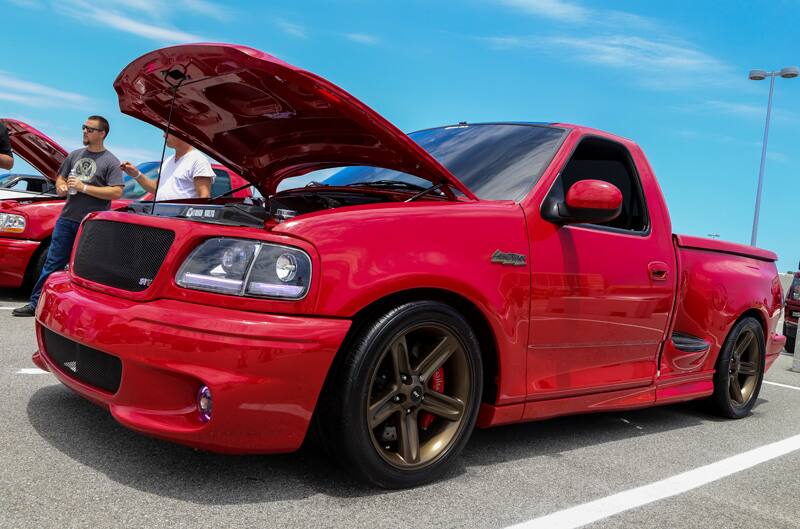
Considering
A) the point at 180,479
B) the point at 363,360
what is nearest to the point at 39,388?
the point at 180,479

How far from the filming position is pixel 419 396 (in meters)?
3.06

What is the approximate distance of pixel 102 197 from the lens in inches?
254

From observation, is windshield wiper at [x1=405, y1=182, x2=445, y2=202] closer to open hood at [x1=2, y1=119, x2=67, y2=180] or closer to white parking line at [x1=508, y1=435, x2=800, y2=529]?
white parking line at [x1=508, y1=435, x2=800, y2=529]

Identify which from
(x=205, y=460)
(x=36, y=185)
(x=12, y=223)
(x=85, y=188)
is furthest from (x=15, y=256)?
(x=205, y=460)

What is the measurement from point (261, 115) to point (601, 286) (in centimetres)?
184

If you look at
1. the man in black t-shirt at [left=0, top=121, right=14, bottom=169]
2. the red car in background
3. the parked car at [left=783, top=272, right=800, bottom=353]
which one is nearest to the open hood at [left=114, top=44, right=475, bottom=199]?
the red car in background

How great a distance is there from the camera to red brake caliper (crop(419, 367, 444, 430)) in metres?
3.17

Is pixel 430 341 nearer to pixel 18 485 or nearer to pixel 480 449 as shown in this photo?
pixel 480 449

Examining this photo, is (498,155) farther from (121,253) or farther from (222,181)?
(222,181)

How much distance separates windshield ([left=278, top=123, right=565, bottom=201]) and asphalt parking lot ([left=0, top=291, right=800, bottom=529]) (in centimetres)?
130

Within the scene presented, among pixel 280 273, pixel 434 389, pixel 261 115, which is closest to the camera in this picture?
pixel 280 273

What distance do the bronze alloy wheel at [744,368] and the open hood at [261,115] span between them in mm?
2883

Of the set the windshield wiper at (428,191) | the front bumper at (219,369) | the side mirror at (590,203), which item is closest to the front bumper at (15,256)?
the front bumper at (219,369)

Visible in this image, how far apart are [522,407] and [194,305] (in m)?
1.57
